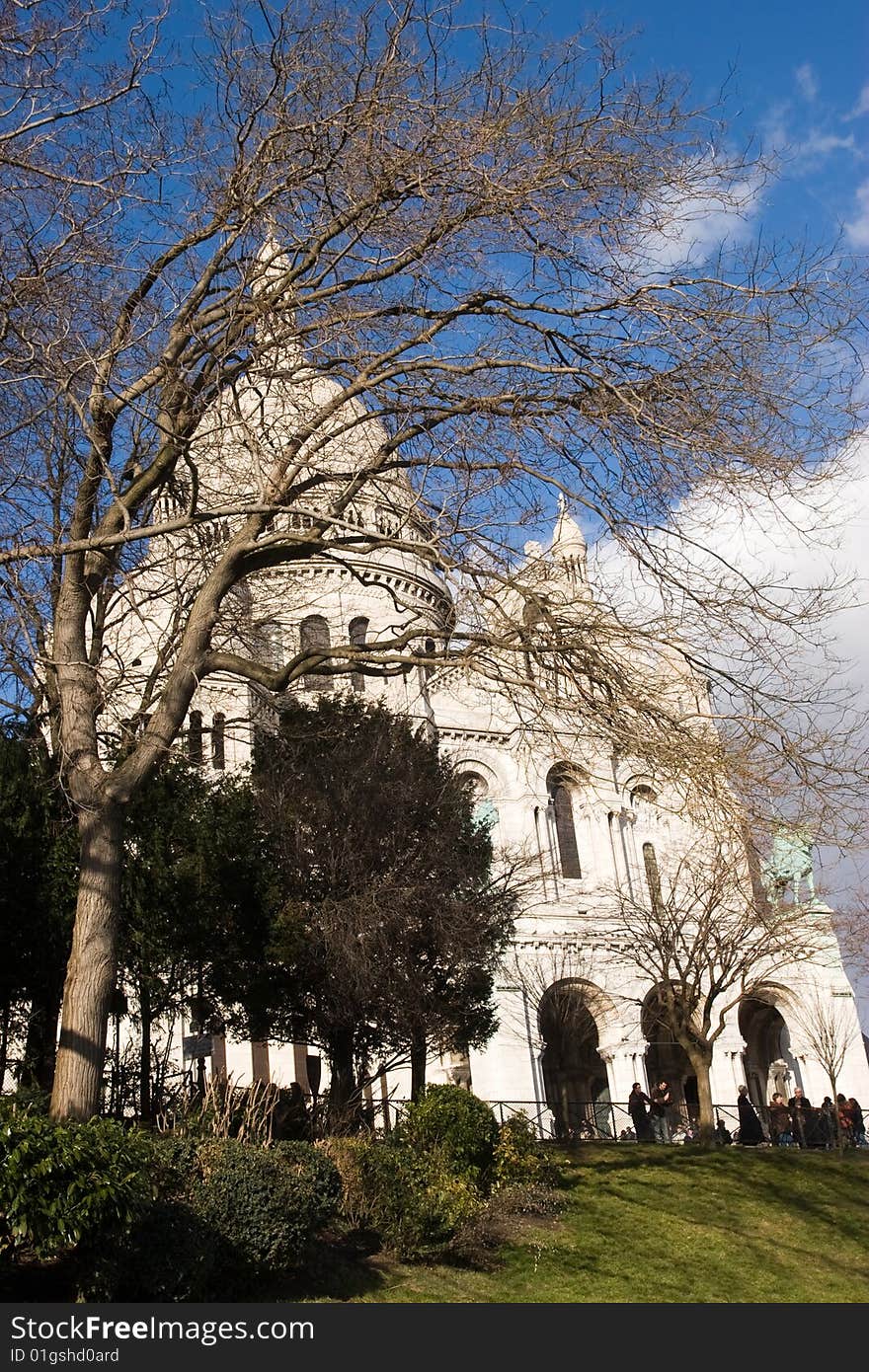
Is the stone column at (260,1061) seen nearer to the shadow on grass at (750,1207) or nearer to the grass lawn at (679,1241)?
the shadow on grass at (750,1207)

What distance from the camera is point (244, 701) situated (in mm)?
32469

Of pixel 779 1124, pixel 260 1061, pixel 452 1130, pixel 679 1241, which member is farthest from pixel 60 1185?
pixel 260 1061

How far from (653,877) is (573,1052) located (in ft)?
27.8

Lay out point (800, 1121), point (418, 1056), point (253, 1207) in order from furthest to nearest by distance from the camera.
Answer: point (800, 1121), point (418, 1056), point (253, 1207)

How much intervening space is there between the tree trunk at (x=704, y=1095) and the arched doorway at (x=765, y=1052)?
16.6 metres

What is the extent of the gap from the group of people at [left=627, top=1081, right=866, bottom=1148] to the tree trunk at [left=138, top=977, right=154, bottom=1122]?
36.2 feet

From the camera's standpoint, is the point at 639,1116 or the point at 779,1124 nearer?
the point at 639,1116

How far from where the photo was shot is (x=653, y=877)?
106 ft

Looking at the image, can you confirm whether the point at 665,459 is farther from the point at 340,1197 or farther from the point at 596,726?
the point at 340,1197

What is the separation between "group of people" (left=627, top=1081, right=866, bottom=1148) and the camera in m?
25.2

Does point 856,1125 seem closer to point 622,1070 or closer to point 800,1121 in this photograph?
point 800,1121

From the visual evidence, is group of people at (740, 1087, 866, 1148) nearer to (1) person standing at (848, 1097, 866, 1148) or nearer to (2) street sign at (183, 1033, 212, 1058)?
(1) person standing at (848, 1097, 866, 1148)
